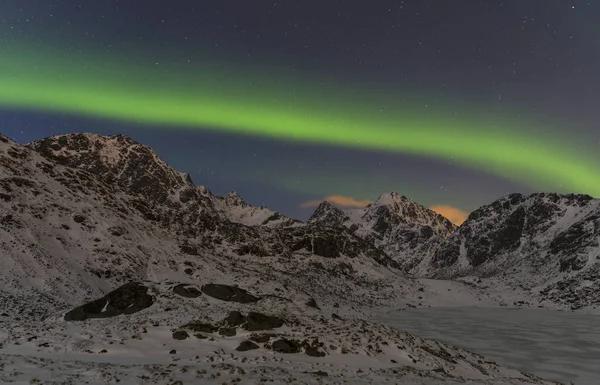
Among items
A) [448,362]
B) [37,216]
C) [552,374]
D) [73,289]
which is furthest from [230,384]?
[37,216]

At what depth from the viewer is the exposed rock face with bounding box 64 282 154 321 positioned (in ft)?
104

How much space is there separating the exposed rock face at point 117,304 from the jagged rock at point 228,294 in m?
6.90

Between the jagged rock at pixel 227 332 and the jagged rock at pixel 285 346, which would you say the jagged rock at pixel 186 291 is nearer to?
the jagged rock at pixel 227 332

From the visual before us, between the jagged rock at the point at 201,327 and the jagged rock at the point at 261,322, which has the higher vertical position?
the jagged rock at the point at 261,322

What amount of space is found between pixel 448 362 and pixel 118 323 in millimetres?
22445

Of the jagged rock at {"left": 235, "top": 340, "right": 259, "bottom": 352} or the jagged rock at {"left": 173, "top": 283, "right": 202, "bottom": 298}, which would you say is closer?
the jagged rock at {"left": 235, "top": 340, "right": 259, "bottom": 352}

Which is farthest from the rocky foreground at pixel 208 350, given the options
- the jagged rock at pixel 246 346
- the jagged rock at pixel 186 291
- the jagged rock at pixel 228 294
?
the jagged rock at pixel 228 294

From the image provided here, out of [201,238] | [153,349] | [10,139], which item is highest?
[10,139]

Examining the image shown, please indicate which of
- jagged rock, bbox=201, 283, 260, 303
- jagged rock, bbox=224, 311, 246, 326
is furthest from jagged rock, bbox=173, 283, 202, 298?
jagged rock, bbox=224, 311, 246, 326

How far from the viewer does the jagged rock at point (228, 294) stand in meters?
41.2

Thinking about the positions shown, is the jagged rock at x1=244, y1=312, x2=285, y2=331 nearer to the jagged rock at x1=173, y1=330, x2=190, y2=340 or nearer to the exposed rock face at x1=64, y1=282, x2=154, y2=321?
the jagged rock at x1=173, y1=330, x2=190, y2=340

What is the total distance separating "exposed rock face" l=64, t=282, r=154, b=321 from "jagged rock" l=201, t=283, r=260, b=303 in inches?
272

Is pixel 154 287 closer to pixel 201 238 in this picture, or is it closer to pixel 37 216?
pixel 37 216

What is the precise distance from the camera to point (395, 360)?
1032 inches
